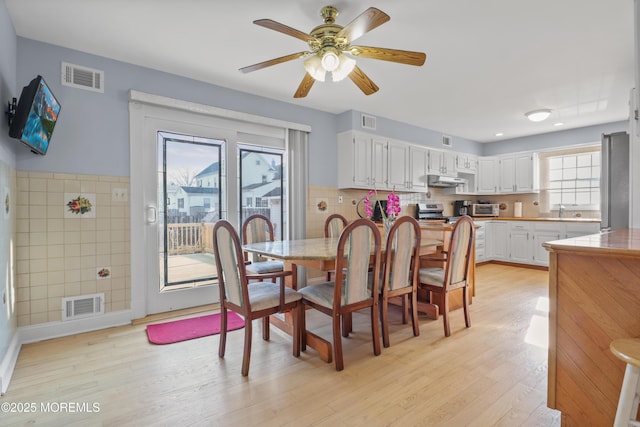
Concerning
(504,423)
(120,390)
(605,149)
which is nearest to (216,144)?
(120,390)

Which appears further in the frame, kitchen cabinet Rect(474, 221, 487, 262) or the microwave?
the microwave

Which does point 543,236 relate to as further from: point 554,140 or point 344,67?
point 344,67

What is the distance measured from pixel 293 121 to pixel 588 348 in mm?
3744

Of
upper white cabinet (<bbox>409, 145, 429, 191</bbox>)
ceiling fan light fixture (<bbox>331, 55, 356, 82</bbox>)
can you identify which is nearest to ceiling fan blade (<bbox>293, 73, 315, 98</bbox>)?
ceiling fan light fixture (<bbox>331, 55, 356, 82</bbox>)

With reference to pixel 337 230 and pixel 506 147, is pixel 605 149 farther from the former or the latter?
pixel 337 230

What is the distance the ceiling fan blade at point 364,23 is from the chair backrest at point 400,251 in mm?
1298

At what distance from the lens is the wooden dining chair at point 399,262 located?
2430 millimetres

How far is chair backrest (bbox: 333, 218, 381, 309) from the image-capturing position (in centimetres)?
211

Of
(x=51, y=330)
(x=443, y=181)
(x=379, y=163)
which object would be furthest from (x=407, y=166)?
(x=51, y=330)

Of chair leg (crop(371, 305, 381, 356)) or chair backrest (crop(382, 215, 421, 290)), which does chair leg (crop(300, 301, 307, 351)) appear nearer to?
chair leg (crop(371, 305, 381, 356))

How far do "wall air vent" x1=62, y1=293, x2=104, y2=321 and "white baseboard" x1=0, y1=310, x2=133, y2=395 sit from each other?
0.14 ft

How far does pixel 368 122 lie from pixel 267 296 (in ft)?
11.1

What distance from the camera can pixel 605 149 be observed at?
12.2 feet

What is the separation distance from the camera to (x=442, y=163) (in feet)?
19.2
